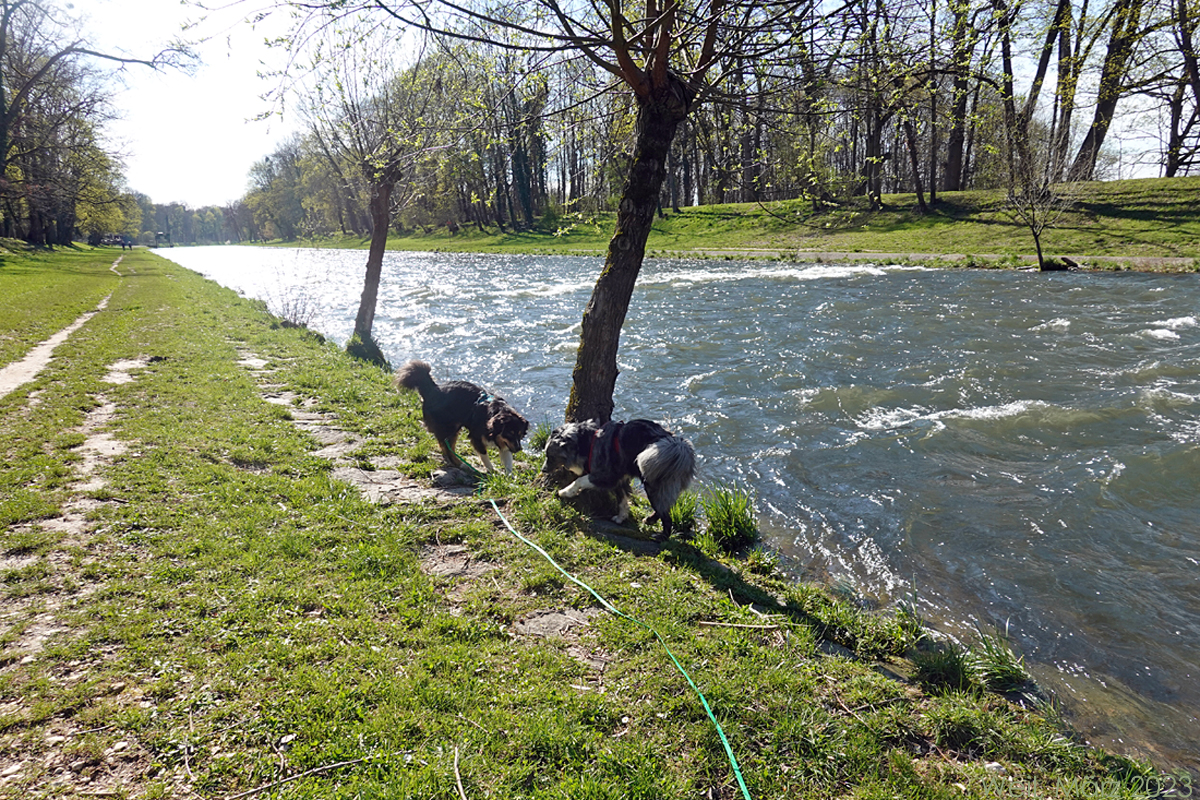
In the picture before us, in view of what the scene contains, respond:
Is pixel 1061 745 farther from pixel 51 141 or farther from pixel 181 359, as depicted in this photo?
pixel 51 141

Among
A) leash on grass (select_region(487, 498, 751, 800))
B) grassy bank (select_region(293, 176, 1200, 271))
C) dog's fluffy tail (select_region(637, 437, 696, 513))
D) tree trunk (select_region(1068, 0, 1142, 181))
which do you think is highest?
tree trunk (select_region(1068, 0, 1142, 181))

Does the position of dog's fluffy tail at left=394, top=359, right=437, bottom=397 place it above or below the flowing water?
above

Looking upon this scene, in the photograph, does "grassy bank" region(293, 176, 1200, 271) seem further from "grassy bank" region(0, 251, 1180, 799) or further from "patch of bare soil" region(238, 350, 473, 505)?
"grassy bank" region(0, 251, 1180, 799)

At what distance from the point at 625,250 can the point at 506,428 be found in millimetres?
2501

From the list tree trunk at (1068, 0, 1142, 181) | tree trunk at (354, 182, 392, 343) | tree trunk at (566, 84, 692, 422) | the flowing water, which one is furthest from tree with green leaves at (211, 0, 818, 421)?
tree trunk at (1068, 0, 1142, 181)

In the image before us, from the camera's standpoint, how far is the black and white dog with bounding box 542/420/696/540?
559cm

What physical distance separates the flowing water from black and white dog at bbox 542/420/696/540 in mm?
1459

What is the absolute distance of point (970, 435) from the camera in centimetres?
863

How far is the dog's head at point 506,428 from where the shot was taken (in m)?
7.07

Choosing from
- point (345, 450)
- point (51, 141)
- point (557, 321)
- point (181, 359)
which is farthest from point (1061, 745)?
point (51, 141)

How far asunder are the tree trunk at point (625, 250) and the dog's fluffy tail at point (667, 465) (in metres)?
1.42

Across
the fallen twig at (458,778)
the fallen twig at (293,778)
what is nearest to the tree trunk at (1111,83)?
the fallen twig at (458,778)

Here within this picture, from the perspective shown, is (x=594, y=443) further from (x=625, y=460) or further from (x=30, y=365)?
(x=30, y=365)

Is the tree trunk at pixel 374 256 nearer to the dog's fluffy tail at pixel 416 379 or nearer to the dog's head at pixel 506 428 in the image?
the dog's fluffy tail at pixel 416 379
